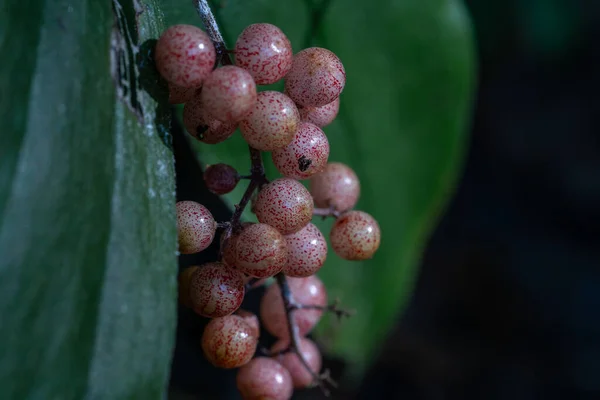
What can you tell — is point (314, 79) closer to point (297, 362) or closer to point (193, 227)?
point (193, 227)

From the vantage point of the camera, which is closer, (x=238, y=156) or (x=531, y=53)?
(x=238, y=156)

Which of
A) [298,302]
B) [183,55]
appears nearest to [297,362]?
[298,302]

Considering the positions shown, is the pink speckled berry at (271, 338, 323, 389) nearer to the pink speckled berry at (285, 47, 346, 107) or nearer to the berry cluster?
the berry cluster

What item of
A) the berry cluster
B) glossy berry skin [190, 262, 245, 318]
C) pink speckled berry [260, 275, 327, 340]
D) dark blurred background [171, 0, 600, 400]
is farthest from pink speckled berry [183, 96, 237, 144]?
dark blurred background [171, 0, 600, 400]

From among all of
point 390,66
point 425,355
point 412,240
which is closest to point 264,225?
point 390,66

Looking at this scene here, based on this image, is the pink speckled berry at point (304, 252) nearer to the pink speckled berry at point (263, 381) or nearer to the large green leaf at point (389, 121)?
the pink speckled berry at point (263, 381)

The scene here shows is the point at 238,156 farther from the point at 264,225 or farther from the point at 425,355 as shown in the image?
the point at 425,355
